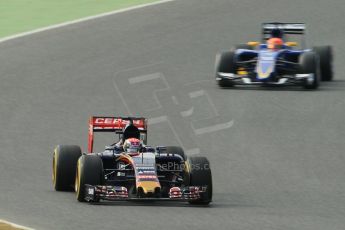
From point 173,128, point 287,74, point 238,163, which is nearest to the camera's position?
point 238,163

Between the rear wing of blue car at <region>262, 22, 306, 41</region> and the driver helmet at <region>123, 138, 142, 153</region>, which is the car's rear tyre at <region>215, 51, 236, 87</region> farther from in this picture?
the driver helmet at <region>123, 138, 142, 153</region>

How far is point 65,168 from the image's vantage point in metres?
16.7

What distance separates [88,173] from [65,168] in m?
1.15

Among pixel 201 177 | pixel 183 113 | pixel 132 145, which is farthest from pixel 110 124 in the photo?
pixel 183 113

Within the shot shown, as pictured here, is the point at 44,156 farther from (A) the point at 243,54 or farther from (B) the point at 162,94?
(A) the point at 243,54

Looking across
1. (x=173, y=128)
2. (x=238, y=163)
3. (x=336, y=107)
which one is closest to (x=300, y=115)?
(x=336, y=107)

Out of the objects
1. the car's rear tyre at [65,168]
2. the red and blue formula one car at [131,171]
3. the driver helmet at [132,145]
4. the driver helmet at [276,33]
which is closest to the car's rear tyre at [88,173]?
the red and blue formula one car at [131,171]

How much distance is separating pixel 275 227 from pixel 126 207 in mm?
2245

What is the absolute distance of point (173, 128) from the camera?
22.4m

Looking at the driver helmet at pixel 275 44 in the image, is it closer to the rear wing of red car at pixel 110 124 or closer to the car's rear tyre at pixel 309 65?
the car's rear tyre at pixel 309 65

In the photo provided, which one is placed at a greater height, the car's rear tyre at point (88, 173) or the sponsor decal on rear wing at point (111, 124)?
the sponsor decal on rear wing at point (111, 124)

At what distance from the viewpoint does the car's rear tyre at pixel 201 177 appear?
1574 centimetres

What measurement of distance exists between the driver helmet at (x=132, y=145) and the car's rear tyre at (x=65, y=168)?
713 millimetres

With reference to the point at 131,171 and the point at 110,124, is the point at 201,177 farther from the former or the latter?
the point at 110,124
